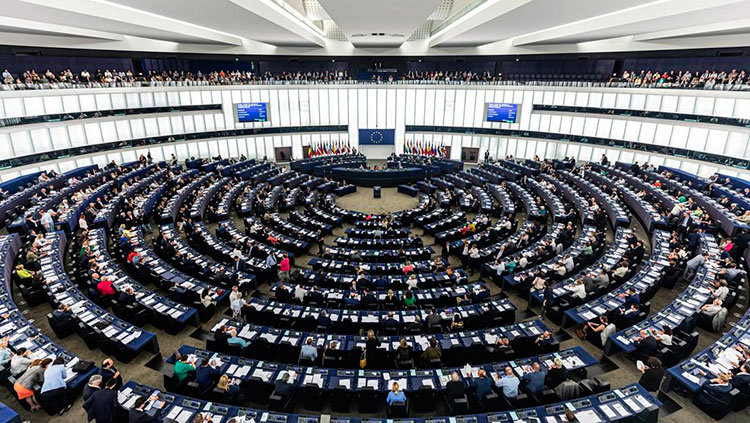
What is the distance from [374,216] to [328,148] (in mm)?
22276

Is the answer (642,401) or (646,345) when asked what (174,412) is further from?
(646,345)

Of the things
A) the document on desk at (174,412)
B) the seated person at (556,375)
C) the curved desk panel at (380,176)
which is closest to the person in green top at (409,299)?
the seated person at (556,375)

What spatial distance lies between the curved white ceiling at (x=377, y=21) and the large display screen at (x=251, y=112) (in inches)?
238

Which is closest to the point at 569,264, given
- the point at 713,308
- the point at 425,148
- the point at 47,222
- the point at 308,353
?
the point at 713,308

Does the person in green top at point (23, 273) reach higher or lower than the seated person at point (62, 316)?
higher

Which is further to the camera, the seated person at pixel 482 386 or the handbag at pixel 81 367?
the handbag at pixel 81 367

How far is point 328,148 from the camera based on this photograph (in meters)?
45.3

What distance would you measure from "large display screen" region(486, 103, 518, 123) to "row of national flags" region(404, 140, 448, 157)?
6396mm

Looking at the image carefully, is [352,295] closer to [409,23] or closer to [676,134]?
[409,23]

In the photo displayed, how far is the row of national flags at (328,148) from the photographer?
44.4 metres

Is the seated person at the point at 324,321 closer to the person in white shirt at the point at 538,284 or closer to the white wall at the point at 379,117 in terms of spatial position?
the person in white shirt at the point at 538,284

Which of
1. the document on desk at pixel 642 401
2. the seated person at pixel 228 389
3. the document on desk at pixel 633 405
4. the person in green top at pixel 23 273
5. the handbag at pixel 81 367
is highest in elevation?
the person in green top at pixel 23 273

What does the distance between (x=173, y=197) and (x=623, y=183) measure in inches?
1291

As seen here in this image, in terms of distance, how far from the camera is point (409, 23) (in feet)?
80.5
